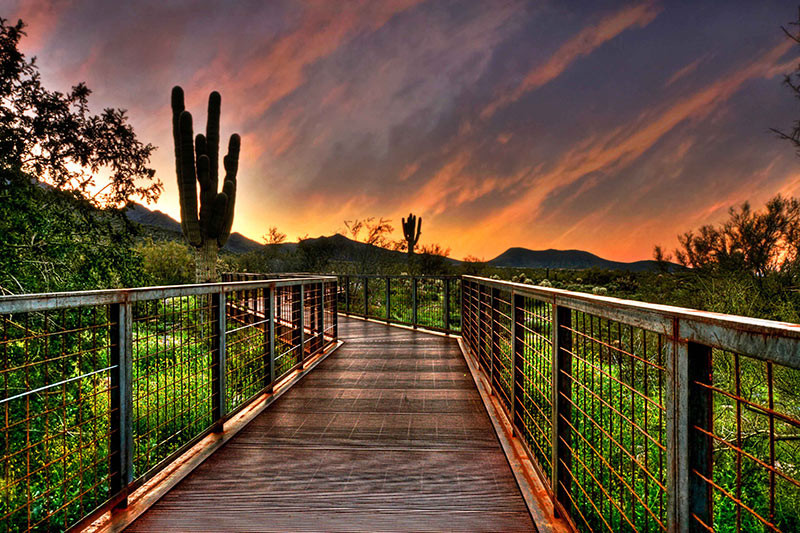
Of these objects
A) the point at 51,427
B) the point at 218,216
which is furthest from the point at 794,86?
the point at 218,216

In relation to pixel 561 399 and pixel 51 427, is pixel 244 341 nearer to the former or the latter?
pixel 51 427

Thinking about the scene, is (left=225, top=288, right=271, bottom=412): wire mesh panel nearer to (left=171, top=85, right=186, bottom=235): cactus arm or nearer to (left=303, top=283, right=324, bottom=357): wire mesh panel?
(left=303, top=283, right=324, bottom=357): wire mesh panel

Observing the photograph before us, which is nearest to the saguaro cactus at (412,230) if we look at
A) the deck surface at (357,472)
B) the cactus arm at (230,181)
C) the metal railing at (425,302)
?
the metal railing at (425,302)

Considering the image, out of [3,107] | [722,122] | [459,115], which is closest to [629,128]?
[722,122]

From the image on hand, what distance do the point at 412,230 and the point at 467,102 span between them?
24.5 feet

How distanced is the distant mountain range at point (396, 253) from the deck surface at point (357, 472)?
759cm

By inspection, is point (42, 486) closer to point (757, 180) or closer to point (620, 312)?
point (620, 312)

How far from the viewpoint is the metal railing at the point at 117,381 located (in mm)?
1797

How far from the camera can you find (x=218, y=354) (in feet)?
10.1

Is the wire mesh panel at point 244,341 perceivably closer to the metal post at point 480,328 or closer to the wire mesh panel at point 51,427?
the wire mesh panel at point 51,427

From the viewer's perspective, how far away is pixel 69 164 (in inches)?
315

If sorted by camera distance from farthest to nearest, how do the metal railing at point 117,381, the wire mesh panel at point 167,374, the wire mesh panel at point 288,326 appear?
the wire mesh panel at point 288,326, the wire mesh panel at point 167,374, the metal railing at point 117,381

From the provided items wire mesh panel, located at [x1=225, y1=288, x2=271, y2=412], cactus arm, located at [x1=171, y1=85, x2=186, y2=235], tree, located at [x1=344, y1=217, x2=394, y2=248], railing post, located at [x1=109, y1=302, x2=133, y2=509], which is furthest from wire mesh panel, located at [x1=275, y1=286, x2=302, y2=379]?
tree, located at [x1=344, y1=217, x2=394, y2=248]

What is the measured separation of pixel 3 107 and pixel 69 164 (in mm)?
1243
